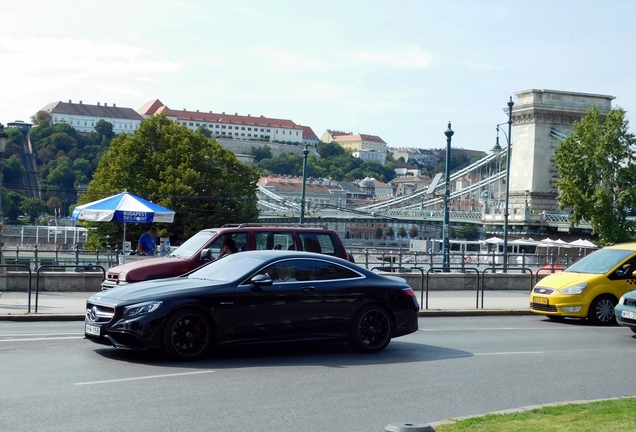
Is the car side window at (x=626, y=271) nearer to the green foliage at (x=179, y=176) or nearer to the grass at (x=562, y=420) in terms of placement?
the grass at (x=562, y=420)

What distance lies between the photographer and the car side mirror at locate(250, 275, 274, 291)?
12047mm

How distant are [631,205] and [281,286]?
4030 centimetres

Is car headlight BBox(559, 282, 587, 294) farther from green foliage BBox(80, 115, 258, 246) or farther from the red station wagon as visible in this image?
green foliage BBox(80, 115, 258, 246)

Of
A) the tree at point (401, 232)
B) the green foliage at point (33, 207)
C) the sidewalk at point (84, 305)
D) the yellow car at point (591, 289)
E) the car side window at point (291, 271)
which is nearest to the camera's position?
the car side window at point (291, 271)

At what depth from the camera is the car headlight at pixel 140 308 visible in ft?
37.2

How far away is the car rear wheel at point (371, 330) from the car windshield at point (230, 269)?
5.42 feet

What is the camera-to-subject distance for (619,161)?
5016 centimetres

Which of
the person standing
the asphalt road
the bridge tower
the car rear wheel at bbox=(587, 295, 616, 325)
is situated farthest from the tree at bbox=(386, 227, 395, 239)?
the asphalt road

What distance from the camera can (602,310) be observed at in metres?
19.1

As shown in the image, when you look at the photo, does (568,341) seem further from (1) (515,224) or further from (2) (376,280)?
(1) (515,224)

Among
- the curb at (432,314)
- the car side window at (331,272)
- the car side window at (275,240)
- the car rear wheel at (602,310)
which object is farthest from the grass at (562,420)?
the curb at (432,314)

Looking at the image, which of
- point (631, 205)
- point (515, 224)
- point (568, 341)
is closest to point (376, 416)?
point (568, 341)

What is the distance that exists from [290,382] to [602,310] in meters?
10.5

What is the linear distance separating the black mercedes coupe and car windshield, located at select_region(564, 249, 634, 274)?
743cm
